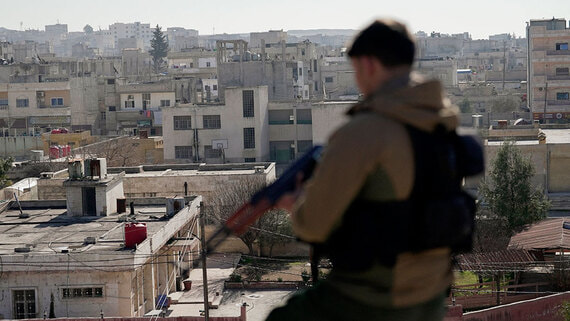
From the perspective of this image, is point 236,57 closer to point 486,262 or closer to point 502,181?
point 502,181

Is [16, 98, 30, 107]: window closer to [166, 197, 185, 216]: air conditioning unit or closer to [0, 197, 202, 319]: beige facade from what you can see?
[166, 197, 185, 216]: air conditioning unit

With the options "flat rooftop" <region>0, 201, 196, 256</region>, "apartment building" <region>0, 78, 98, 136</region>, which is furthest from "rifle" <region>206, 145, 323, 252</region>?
"apartment building" <region>0, 78, 98, 136</region>

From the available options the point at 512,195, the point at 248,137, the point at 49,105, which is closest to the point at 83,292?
the point at 512,195

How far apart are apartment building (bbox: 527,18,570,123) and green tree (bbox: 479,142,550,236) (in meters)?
24.4

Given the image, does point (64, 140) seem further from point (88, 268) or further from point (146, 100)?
point (88, 268)

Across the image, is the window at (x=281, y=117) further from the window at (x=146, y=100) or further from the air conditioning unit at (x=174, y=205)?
the air conditioning unit at (x=174, y=205)

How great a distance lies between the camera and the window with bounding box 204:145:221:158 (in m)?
42.6

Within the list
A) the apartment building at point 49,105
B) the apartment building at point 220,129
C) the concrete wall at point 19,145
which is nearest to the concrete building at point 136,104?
the apartment building at point 49,105

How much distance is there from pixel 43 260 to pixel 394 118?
1650 centimetres

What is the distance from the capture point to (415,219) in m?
2.42

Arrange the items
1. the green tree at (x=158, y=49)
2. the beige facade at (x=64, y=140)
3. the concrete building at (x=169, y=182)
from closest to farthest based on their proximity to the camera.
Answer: the concrete building at (x=169, y=182)
the beige facade at (x=64, y=140)
the green tree at (x=158, y=49)

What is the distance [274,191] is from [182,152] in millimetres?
40570

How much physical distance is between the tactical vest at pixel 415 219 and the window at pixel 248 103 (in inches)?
1549

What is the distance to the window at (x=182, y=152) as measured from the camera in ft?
140
